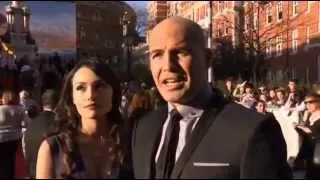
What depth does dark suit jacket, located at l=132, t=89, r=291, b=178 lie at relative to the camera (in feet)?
7.24

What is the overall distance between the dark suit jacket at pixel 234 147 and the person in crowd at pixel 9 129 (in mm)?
6115

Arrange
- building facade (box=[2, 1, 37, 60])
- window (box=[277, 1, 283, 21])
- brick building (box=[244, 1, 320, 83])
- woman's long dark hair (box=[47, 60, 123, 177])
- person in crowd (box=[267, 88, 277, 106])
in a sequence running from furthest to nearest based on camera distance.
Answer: window (box=[277, 1, 283, 21])
brick building (box=[244, 1, 320, 83])
building facade (box=[2, 1, 37, 60])
person in crowd (box=[267, 88, 277, 106])
woman's long dark hair (box=[47, 60, 123, 177])

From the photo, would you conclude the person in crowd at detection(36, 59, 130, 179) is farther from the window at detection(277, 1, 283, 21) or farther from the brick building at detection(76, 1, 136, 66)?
the window at detection(277, 1, 283, 21)

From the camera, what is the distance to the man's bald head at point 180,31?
7.71 feet

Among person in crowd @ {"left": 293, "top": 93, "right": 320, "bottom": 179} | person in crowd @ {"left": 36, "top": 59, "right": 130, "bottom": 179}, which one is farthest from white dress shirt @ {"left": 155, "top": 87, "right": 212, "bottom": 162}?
person in crowd @ {"left": 293, "top": 93, "right": 320, "bottom": 179}

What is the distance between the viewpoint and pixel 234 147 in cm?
225

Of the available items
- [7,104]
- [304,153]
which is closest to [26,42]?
[7,104]

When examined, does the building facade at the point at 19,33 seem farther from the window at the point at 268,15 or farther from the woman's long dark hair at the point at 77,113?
the window at the point at 268,15

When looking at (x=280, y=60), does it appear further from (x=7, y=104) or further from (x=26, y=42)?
(x=7, y=104)

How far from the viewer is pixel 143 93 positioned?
26.1 ft

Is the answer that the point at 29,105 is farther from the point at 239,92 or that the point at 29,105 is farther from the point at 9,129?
the point at 239,92

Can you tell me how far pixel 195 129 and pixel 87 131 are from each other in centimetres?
74

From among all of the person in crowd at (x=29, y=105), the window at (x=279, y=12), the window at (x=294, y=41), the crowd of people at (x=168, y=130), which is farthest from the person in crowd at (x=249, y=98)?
the window at (x=294, y=41)

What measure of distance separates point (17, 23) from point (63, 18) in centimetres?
599
